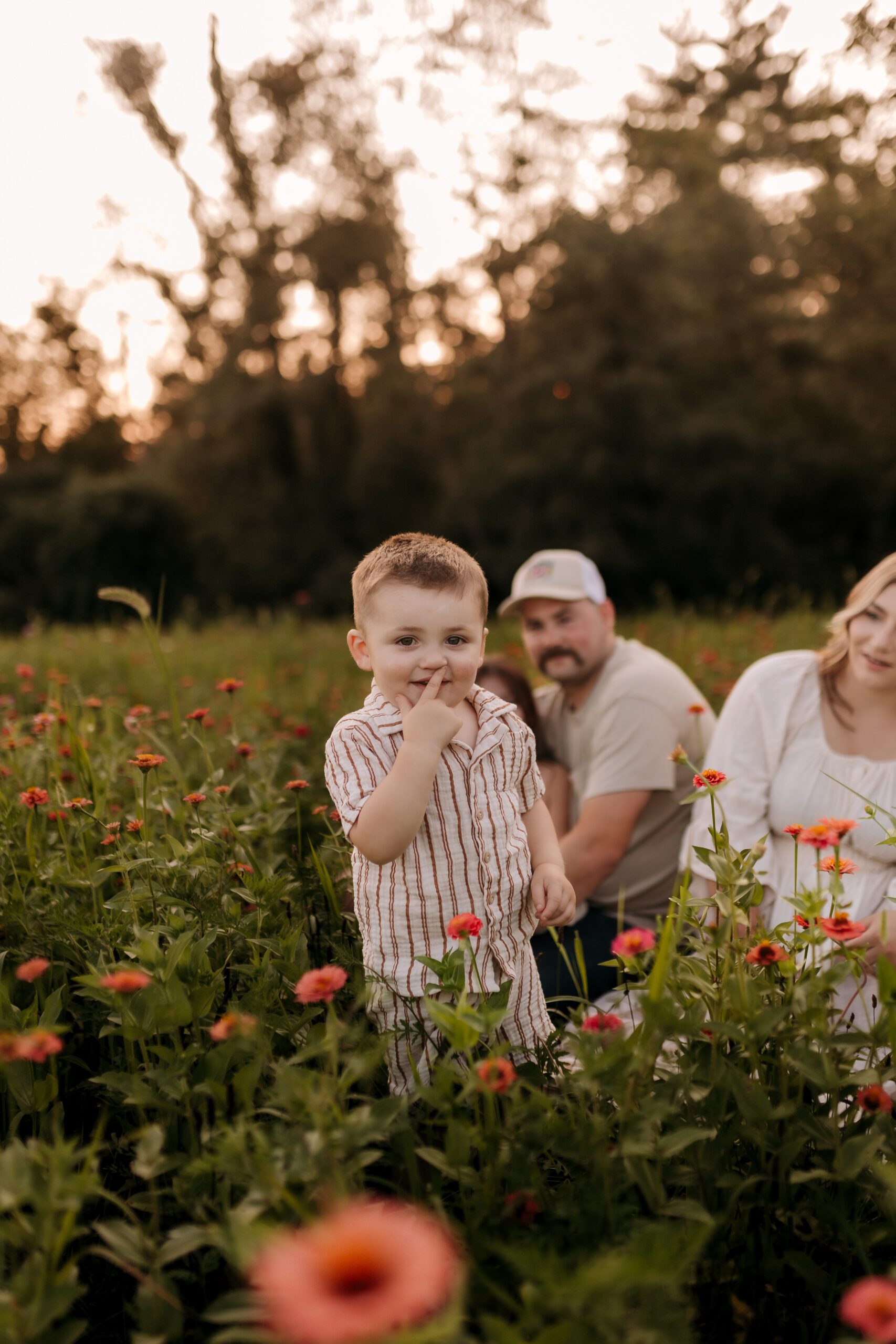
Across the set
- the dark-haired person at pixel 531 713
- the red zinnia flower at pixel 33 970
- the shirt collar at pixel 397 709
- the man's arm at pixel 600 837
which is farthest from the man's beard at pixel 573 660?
the red zinnia flower at pixel 33 970

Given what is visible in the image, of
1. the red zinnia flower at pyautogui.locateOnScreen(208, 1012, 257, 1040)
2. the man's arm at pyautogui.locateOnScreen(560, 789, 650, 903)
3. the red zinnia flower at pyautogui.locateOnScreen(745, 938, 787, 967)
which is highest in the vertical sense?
the red zinnia flower at pyautogui.locateOnScreen(208, 1012, 257, 1040)

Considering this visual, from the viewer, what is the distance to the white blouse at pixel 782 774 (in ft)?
8.41

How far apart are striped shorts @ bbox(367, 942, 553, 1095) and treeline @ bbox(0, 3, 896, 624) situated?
11.7 m

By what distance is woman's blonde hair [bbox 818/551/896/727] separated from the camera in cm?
259

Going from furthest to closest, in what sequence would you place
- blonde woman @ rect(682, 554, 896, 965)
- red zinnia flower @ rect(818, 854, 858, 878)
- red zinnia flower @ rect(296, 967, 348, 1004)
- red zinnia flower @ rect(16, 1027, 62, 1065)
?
blonde woman @ rect(682, 554, 896, 965), red zinnia flower @ rect(818, 854, 858, 878), red zinnia flower @ rect(296, 967, 348, 1004), red zinnia flower @ rect(16, 1027, 62, 1065)

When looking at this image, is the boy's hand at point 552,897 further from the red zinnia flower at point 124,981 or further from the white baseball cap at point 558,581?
the white baseball cap at point 558,581

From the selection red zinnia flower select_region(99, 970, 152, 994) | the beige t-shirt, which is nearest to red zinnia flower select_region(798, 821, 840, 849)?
red zinnia flower select_region(99, 970, 152, 994)

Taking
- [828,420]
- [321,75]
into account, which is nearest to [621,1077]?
[828,420]

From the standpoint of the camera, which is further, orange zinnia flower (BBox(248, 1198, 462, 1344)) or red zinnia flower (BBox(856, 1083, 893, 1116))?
red zinnia flower (BBox(856, 1083, 893, 1116))

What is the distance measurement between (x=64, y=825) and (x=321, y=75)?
1579 centimetres

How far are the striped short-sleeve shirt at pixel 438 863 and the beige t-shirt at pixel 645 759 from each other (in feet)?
4.69

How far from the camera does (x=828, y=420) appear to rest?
1490 centimetres

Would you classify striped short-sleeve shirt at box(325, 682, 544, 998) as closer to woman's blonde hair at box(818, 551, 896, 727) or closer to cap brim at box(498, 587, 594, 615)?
woman's blonde hair at box(818, 551, 896, 727)

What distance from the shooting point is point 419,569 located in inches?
59.6
